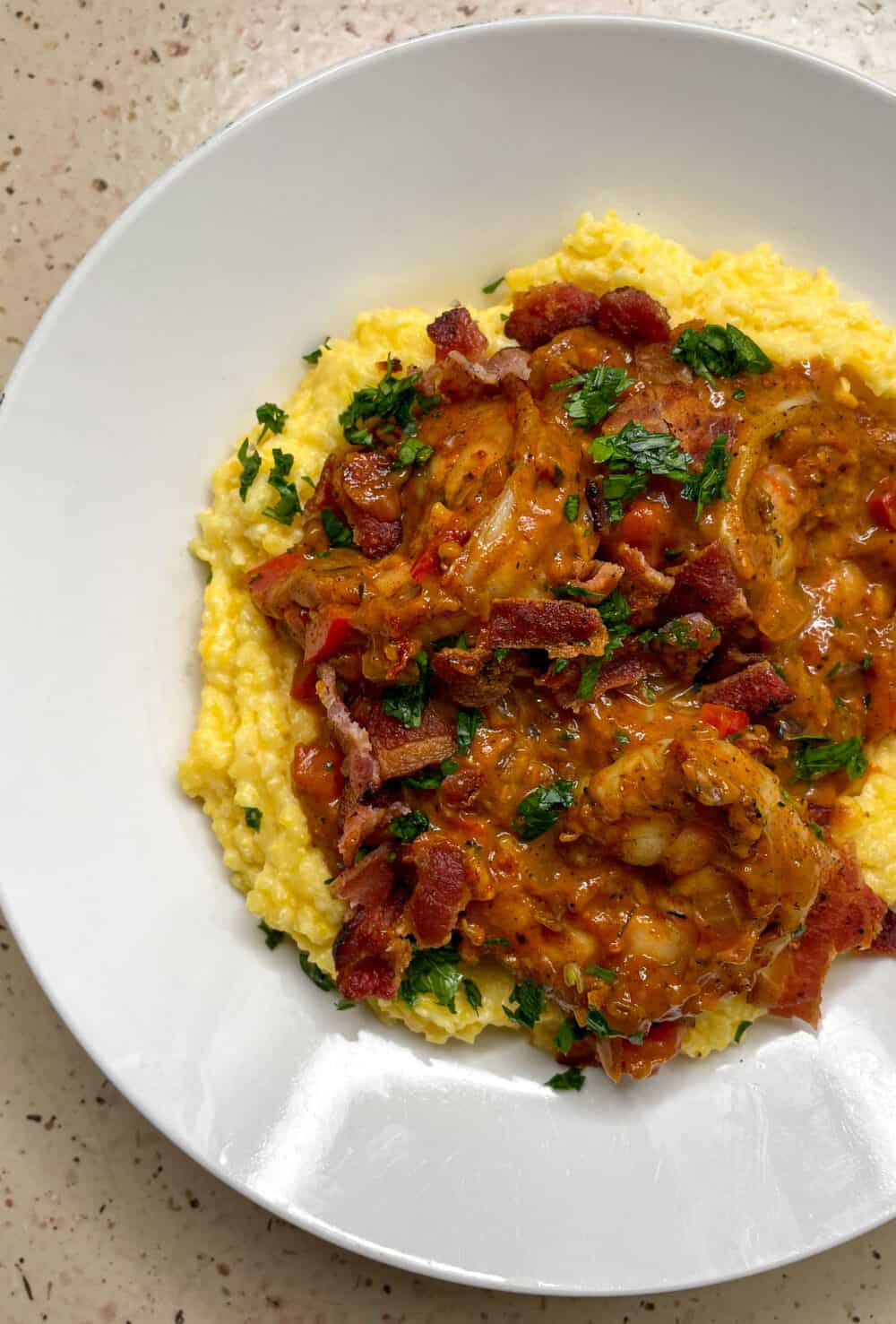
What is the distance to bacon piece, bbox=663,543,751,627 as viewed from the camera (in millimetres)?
3760

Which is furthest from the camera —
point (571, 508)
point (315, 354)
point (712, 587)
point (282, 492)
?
point (315, 354)

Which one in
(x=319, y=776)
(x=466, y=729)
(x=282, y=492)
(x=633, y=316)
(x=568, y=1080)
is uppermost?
(x=633, y=316)

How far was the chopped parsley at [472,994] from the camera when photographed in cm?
415

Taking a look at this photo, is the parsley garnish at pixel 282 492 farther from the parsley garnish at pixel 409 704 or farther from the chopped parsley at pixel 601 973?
the chopped parsley at pixel 601 973

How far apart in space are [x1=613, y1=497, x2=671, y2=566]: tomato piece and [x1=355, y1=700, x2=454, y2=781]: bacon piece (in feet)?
3.42

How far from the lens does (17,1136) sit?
461cm

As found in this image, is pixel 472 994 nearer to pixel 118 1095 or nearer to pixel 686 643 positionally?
pixel 686 643

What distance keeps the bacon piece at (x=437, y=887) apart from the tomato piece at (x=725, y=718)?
3.68ft

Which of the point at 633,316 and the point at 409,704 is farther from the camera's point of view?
the point at 633,316

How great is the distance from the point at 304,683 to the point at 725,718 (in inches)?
69.4

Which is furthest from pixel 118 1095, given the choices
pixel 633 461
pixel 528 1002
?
pixel 633 461

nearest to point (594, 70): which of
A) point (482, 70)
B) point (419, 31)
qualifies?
point (482, 70)

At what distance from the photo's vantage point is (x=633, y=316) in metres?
4.12

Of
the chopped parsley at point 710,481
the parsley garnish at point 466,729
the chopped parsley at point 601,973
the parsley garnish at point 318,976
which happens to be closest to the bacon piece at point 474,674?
the parsley garnish at point 466,729
